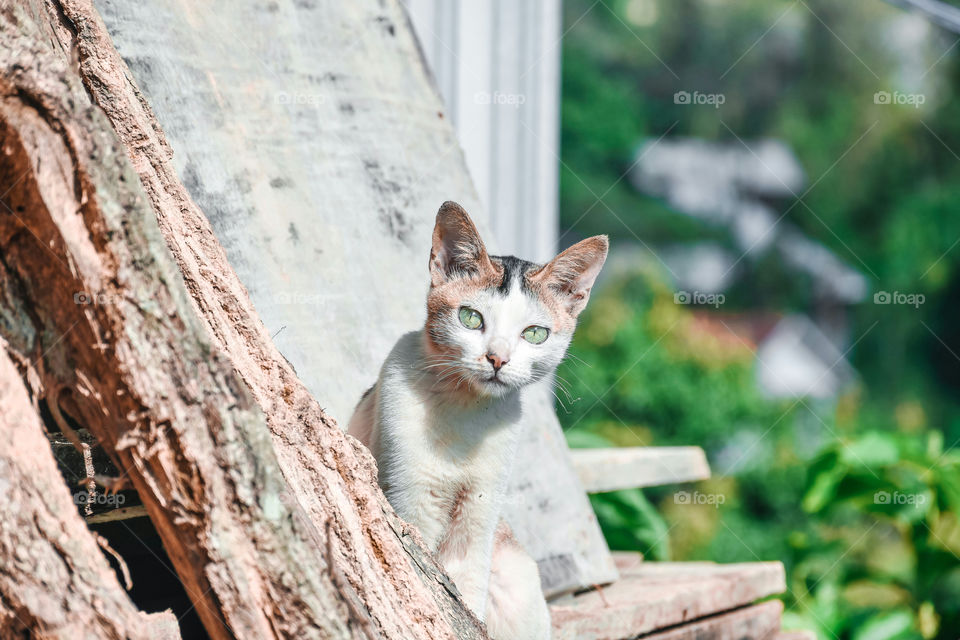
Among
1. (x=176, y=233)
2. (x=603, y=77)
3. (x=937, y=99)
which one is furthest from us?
(x=603, y=77)

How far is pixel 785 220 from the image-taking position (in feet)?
29.6

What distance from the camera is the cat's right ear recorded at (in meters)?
1.78

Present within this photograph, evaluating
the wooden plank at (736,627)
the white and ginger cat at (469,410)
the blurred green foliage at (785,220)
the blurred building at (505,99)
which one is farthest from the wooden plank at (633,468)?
the blurred green foliage at (785,220)

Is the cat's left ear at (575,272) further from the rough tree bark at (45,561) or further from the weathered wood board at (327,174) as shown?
the rough tree bark at (45,561)

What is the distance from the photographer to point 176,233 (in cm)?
135

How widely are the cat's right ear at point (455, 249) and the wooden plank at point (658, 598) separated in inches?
32.2

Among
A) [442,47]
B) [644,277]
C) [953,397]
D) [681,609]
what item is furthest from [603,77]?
[681,609]

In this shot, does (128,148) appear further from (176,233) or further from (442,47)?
(442,47)

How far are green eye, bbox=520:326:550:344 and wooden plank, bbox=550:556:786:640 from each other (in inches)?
25.8

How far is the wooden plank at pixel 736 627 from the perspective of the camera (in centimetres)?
215

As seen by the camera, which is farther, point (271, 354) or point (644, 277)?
point (644, 277)

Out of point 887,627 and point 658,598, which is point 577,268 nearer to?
point 658,598

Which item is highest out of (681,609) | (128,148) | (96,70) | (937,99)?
(937,99)

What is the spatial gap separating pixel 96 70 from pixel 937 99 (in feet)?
27.2
